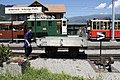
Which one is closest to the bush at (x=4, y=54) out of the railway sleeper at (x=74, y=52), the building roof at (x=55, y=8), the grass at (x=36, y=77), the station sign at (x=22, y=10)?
the grass at (x=36, y=77)

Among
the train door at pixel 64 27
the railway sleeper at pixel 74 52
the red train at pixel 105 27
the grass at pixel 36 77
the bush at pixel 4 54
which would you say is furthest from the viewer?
the red train at pixel 105 27

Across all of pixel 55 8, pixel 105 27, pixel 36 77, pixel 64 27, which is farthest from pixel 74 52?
pixel 55 8

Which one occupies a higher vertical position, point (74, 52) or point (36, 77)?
point (74, 52)

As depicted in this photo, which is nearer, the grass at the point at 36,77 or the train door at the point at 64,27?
the grass at the point at 36,77

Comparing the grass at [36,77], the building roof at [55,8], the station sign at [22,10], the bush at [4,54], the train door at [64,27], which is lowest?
the grass at [36,77]

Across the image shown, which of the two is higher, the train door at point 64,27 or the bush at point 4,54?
the train door at point 64,27

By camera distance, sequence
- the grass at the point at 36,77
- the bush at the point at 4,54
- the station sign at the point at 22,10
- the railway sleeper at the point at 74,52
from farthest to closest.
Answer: the station sign at the point at 22,10
the railway sleeper at the point at 74,52
the bush at the point at 4,54
the grass at the point at 36,77

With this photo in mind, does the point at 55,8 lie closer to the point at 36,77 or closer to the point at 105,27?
the point at 105,27

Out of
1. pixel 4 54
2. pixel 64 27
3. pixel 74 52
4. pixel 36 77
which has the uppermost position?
pixel 64 27

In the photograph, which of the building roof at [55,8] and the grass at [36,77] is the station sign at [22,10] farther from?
the building roof at [55,8]

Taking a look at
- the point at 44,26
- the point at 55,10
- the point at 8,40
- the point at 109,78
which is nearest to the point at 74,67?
the point at 109,78

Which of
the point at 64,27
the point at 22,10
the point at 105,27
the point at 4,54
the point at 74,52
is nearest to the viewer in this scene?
the point at 4,54

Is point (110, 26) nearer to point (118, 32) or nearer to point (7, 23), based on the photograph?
point (118, 32)

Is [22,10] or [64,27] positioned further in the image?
[64,27]
